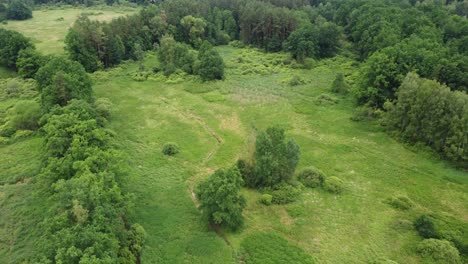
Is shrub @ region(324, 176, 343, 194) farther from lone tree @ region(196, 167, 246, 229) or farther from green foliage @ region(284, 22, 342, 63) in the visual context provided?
green foliage @ region(284, 22, 342, 63)

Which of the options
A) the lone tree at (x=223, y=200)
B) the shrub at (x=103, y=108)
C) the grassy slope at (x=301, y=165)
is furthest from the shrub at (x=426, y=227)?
the shrub at (x=103, y=108)

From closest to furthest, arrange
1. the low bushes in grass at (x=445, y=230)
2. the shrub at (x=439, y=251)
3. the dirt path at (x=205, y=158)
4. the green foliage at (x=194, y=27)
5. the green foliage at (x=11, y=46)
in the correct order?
the shrub at (x=439, y=251) → the low bushes in grass at (x=445, y=230) → the dirt path at (x=205, y=158) → the green foliage at (x=11, y=46) → the green foliage at (x=194, y=27)

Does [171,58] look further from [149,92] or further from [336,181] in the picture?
[336,181]

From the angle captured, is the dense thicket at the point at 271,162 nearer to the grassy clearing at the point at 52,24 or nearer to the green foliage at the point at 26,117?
the green foliage at the point at 26,117

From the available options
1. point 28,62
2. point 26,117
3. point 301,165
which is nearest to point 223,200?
point 301,165

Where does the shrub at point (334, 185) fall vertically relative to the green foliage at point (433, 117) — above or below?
below

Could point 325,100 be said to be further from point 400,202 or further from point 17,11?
point 17,11
